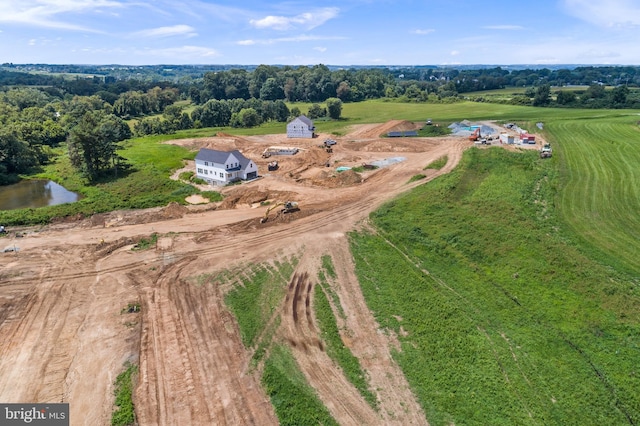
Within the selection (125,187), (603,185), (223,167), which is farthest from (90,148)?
(603,185)

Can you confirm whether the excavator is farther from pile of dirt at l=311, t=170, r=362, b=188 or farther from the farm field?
pile of dirt at l=311, t=170, r=362, b=188

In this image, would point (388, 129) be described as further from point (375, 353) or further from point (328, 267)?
point (375, 353)

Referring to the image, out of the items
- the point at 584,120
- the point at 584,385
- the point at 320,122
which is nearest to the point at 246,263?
the point at 584,385

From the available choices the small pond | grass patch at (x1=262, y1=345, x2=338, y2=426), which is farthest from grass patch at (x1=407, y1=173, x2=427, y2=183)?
the small pond

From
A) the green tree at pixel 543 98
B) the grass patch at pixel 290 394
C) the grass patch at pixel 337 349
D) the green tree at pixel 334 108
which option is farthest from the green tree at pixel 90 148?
the green tree at pixel 543 98

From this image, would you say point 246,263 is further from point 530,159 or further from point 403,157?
point 530,159

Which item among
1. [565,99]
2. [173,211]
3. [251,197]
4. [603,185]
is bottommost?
[173,211]

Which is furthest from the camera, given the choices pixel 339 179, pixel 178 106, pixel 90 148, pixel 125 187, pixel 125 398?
pixel 178 106

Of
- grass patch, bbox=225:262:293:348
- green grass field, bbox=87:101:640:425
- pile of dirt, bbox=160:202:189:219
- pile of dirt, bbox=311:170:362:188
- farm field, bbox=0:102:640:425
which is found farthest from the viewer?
pile of dirt, bbox=311:170:362:188
